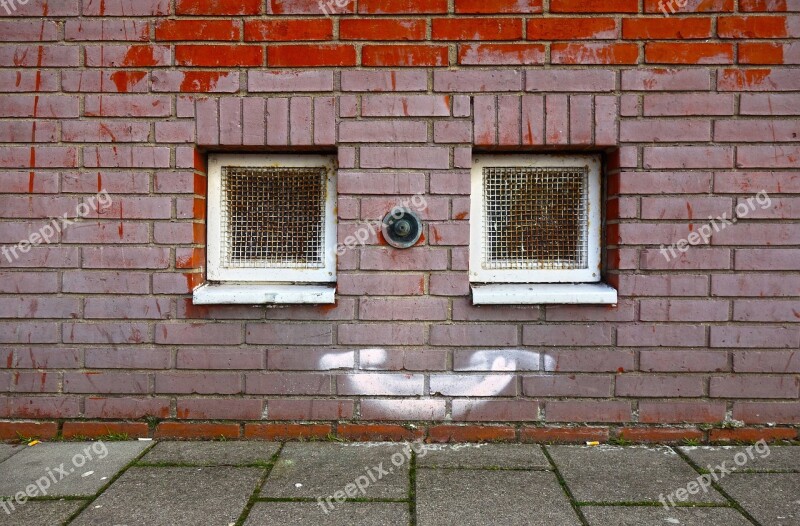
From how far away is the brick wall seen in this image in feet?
9.32

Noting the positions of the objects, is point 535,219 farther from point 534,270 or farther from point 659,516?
point 659,516

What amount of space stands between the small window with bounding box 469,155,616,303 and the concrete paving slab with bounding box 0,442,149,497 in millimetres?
1999

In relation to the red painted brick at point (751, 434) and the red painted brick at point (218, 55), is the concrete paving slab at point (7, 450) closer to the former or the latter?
the red painted brick at point (218, 55)

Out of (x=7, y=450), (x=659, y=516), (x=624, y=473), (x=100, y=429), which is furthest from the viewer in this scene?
(x=100, y=429)

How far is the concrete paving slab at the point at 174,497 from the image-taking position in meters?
2.14

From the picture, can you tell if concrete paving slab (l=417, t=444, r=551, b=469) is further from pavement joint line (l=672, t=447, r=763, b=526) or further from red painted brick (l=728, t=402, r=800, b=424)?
red painted brick (l=728, t=402, r=800, b=424)

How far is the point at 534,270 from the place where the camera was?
3039 millimetres

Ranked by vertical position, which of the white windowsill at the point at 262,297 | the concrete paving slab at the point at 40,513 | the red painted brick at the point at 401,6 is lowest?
the concrete paving slab at the point at 40,513

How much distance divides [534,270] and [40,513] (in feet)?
8.22

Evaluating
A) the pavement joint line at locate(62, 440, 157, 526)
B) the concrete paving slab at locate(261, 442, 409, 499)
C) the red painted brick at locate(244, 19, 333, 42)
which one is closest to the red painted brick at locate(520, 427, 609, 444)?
the concrete paving slab at locate(261, 442, 409, 499)

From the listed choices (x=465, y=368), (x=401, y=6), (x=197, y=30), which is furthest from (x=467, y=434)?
(x=197, y=30)

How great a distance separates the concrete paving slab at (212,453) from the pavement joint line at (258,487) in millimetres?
23

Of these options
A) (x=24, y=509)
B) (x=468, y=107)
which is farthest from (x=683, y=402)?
(x=24, y=509)

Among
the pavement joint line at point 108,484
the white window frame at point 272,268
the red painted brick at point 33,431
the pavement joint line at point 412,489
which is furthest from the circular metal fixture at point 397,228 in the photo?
the red painted brick at point 33,431
